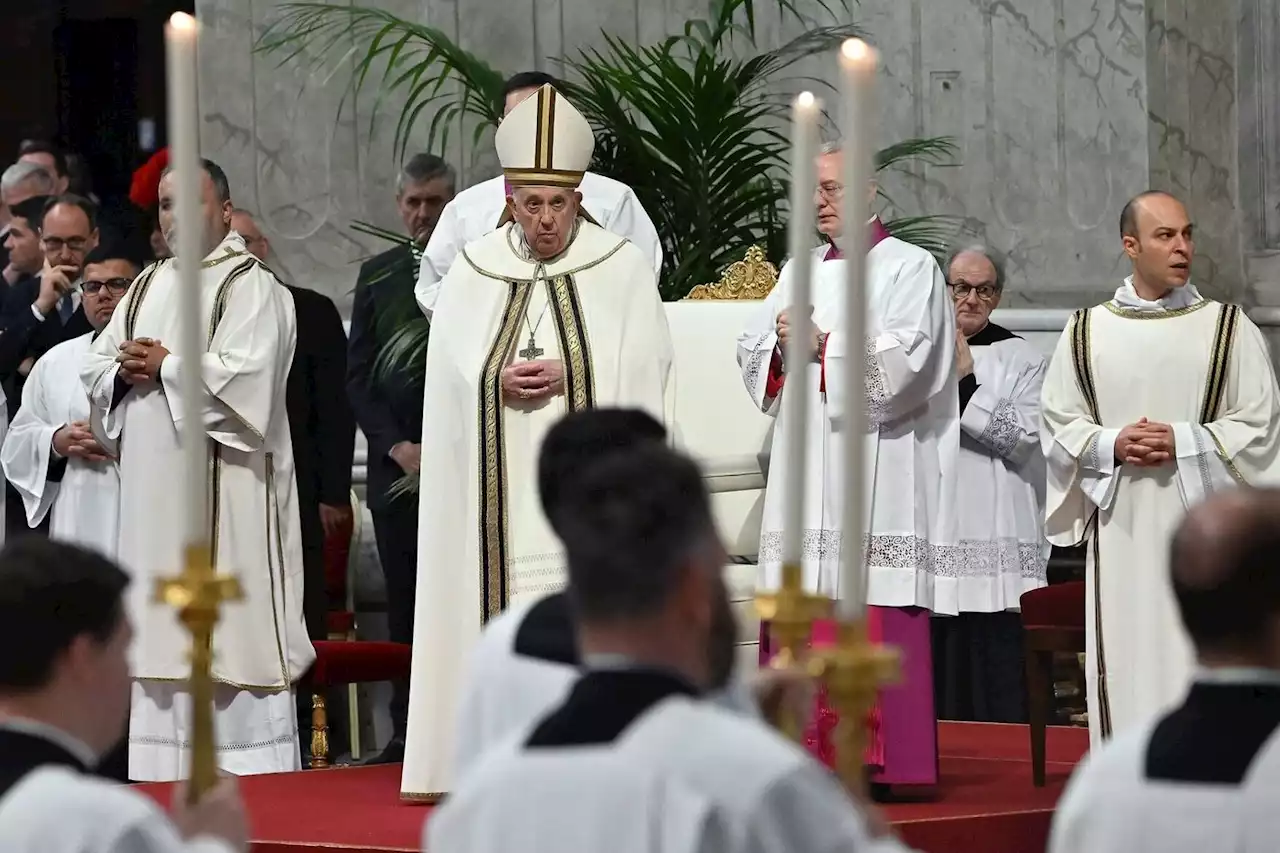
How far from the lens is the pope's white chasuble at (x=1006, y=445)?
27.3 ft

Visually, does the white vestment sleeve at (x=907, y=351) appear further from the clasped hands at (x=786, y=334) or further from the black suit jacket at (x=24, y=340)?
the black suit jacket at (x=24, y=340)

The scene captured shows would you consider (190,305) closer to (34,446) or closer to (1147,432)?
(1147,432)

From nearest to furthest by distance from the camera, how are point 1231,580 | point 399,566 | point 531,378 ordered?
point 1231,580 < point 531,378 < point 399,566

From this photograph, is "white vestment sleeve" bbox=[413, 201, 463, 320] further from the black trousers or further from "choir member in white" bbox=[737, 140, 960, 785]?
"choir member in white" bbox=[737, 140, 960, 785]

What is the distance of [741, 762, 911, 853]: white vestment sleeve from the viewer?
7.82 ft

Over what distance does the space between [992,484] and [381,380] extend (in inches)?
87.2

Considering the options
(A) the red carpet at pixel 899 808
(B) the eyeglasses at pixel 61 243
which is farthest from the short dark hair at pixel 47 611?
(B) the eyeglasses at pixel 61 243

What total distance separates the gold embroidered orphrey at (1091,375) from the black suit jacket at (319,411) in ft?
9.76

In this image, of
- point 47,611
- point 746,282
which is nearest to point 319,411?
point 746,282

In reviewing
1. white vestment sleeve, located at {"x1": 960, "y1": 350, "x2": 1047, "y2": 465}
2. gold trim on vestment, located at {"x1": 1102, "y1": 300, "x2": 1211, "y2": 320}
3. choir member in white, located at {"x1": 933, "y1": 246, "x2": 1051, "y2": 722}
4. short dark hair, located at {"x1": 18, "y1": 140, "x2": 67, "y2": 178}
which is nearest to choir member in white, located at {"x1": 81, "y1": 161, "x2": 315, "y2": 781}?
choir member in white, located at {"x1": 933, "y1": 246, "x2": 1051, "y2": 722}

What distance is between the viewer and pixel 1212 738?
2.75 metres

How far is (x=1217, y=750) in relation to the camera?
275 cm

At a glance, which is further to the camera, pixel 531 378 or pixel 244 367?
pixel 244 367

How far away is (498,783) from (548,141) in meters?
4.30
